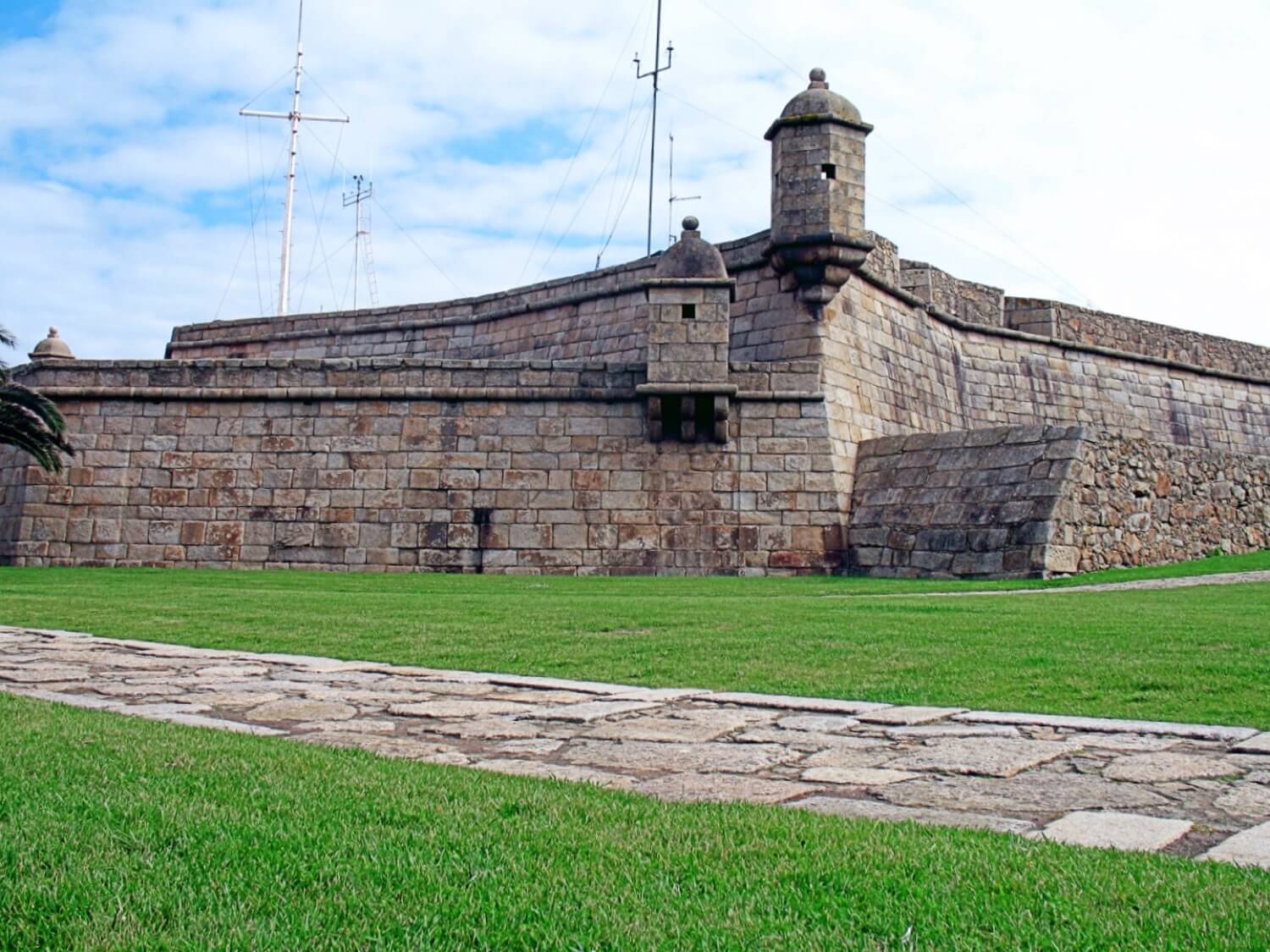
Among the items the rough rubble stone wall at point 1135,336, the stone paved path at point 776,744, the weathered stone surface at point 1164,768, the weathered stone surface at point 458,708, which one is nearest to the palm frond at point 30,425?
the stone paved path at point 776,744

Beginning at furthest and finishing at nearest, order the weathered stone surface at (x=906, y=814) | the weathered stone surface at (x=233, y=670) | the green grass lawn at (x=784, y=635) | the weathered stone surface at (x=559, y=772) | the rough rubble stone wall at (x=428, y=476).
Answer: the rough rubble stone wall at (x=428, y=476) < the weathered stone surface at (x=233, y=670) < the green grass lawn at (x=784, y=635) < the weathered stone surface at (x=559, y=772) < the weathered stone surface at (x=906, y=814)

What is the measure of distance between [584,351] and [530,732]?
18.1 metres

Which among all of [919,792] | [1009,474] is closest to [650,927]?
[919,792]

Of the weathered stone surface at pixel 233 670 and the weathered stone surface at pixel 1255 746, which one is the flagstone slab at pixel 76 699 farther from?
the weathered stone surface at pixel 1255 746

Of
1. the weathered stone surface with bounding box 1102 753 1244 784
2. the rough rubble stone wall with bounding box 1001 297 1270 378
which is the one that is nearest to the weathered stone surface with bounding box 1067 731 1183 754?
the weathered stone surface with bounding box 1102 753 1244 784

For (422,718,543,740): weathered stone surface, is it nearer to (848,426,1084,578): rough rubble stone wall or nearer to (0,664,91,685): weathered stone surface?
(0,664,91,685): weathered stone surface

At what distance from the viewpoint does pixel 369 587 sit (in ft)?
46.4

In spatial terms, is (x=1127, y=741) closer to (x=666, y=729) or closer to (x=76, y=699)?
(x=666, y=729)

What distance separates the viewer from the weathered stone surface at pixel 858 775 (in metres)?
3.73

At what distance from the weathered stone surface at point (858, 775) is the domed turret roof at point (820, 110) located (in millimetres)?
16091

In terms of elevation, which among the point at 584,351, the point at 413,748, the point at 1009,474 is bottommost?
the point at 413,748

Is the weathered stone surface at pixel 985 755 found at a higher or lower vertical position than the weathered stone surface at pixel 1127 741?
lower

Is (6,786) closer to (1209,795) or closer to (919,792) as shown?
(919,792)

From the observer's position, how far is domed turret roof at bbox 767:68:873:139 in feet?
61.2
